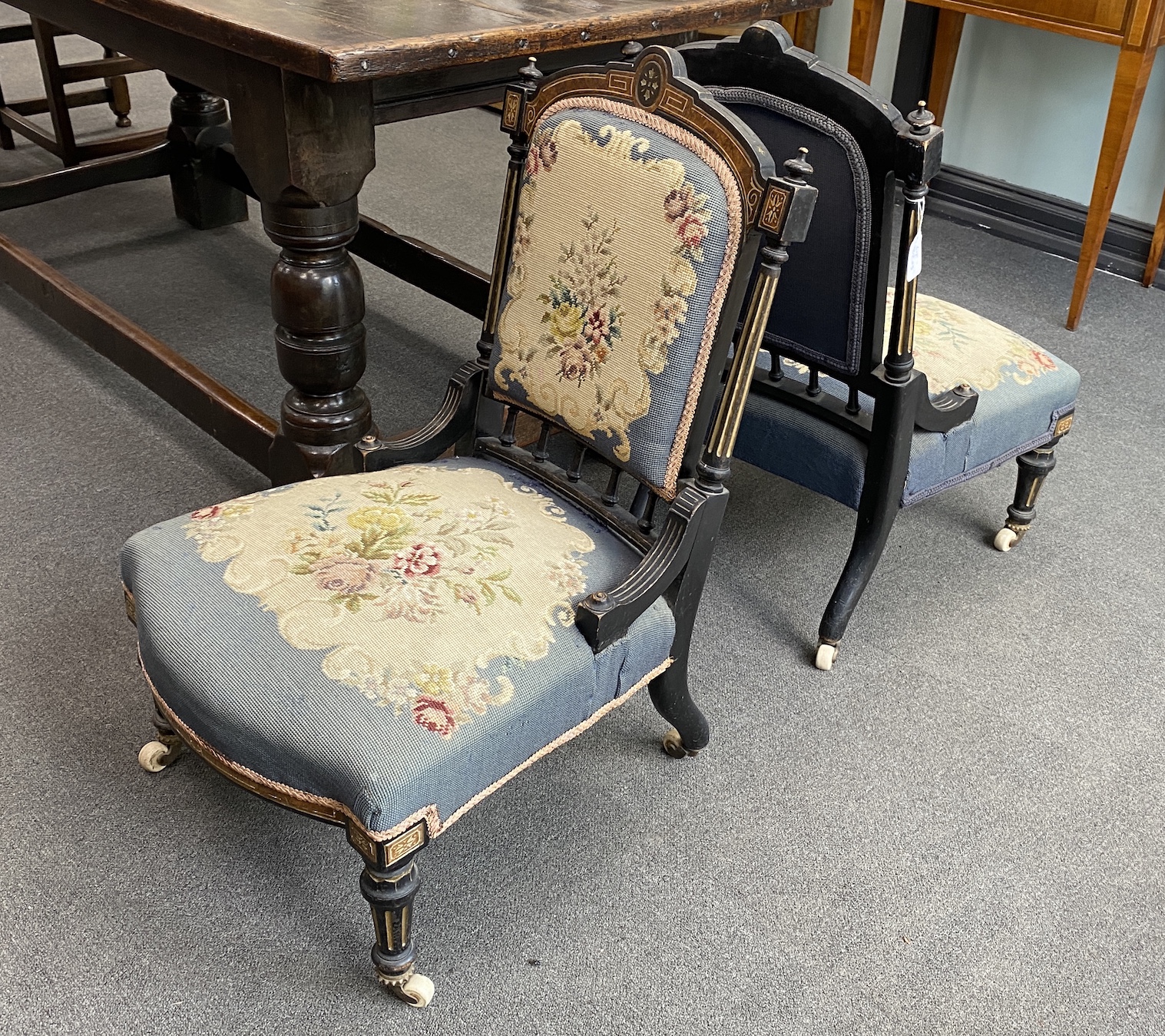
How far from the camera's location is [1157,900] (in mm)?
1505

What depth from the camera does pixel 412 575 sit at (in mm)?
1294

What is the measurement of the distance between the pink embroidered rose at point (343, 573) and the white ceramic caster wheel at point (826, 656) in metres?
0.82

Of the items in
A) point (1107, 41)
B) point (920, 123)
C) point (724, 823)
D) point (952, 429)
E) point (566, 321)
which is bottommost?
point (724, 823)

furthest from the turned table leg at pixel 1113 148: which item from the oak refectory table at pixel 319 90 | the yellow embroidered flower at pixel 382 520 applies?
the yellow embroidered flower at pixel 382 520

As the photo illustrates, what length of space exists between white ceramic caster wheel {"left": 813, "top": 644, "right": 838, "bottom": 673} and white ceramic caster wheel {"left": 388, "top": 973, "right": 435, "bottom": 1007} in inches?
31.5

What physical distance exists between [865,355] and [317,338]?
0.83 metres

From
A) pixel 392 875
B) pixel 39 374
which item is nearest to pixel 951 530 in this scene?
pixel 392 875

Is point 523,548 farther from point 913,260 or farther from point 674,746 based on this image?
point 913,260

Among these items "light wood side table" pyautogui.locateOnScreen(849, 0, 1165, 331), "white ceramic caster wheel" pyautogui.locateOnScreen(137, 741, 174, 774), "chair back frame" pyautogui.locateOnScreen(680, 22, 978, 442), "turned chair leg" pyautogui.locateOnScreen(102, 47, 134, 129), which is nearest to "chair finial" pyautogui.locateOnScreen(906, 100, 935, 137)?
"chair back frame" pyautogui.locateOnScreen(680, 22, 978, 442)

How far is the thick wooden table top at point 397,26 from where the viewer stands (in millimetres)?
1504

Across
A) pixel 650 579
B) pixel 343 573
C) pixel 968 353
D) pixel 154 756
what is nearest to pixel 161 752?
pixel 154 756

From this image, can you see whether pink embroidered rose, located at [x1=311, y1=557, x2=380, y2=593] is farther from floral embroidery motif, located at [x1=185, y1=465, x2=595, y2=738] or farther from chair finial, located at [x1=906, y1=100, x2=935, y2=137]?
chair finial, located at [x1=906, y1=100, x2=935, y2=137]

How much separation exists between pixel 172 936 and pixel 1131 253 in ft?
9.89

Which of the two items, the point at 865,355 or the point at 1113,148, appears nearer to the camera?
the point at 865,355
